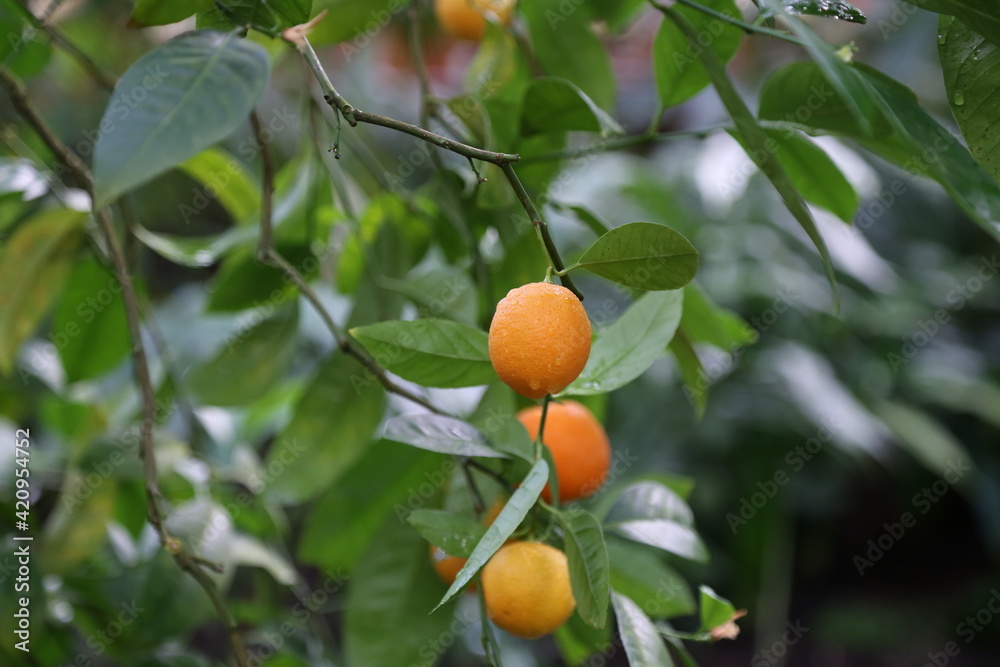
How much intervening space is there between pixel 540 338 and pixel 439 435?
9cm

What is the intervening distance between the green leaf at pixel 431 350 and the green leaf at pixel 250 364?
0.76 feet

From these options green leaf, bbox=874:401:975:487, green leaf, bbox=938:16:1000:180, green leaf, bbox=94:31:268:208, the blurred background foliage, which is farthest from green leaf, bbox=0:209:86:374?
green leaf, bbox=874:401:975:487

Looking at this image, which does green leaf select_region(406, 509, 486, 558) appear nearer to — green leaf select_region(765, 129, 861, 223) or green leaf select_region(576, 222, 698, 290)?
green leaf select_region(576, 222, 698, 290)

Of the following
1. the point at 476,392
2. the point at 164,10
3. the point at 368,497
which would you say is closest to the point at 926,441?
the point at 476,392

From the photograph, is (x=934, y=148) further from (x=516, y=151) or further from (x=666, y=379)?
(x=666, y=379)

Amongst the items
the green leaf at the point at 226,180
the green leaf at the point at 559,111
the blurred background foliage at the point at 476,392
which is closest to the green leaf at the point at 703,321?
the blurred background foliage at the point at 476,392

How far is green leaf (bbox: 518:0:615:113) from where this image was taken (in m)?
0.56

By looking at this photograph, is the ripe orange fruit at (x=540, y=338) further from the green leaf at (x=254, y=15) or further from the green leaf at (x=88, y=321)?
the green leaf at (x=88, y=321)

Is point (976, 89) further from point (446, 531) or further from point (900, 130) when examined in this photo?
point (446, 531)

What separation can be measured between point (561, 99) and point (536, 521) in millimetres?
221

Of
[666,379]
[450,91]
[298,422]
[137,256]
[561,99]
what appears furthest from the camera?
[450,91]

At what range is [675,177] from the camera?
1.73 metres

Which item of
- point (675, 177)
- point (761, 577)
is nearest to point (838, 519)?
point (761, 577)

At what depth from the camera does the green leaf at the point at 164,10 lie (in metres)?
0.35
